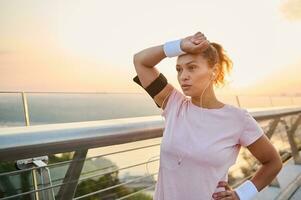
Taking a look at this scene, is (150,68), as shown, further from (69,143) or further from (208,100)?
(69,143)

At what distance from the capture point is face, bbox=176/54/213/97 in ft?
6.28

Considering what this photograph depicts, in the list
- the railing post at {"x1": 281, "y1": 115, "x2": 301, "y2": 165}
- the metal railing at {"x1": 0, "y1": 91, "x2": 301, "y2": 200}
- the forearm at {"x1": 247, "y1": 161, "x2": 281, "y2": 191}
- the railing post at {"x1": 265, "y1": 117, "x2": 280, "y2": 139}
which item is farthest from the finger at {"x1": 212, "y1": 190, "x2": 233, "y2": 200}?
the railing post at {"x1": 281, "y1": 115, "x2": 301, "y2": 165}

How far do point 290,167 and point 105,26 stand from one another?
14.8m

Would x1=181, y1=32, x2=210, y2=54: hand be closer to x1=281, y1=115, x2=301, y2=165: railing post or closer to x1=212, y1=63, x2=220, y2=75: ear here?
x1=212, y1=63, x2=220, y2=75: ear

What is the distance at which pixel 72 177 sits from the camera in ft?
5.10

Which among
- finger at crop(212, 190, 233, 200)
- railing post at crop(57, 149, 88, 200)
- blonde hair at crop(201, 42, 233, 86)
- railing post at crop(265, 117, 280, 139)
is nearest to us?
railing post at crop(57, 149, 88, 200)

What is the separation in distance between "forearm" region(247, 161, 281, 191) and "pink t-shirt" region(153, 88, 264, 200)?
183 millimetres

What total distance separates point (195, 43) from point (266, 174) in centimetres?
74

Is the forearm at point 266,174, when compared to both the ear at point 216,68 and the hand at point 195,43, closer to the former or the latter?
the ear at point 216,68

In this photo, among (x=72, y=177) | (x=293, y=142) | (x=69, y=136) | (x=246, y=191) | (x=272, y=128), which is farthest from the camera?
(x=293, y=142)

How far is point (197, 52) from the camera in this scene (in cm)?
191

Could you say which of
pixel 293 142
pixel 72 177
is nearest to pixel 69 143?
pixel 72 177

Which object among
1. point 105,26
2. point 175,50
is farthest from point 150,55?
point 105,26

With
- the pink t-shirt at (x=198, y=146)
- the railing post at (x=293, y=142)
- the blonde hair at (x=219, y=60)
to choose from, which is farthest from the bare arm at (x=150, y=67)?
the railing post at (x=293, y=142)
